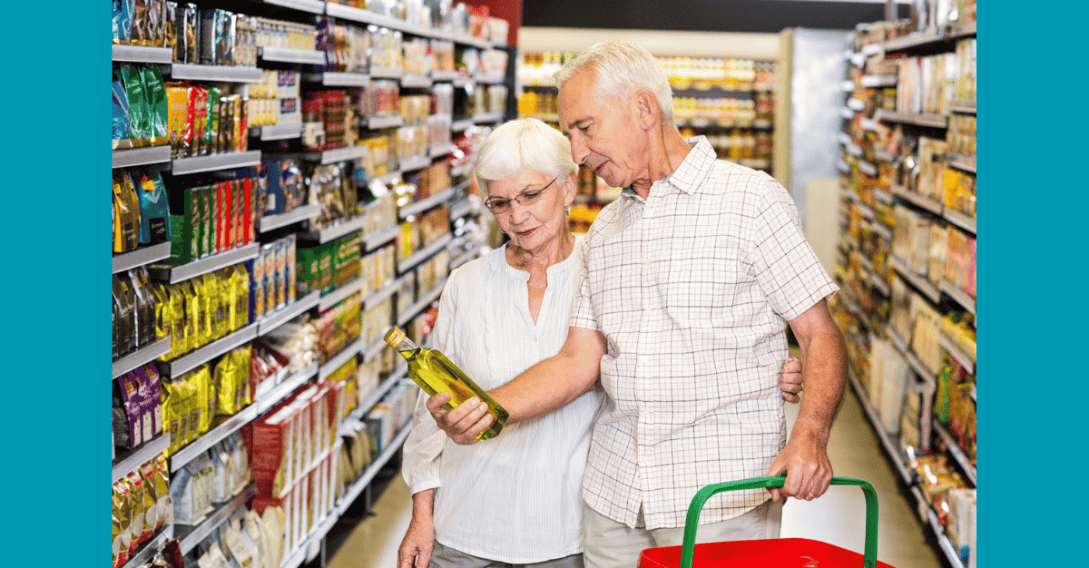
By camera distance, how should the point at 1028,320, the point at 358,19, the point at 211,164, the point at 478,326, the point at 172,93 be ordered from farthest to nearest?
the point at 358,19, the point at 211,164, the point at 172,93, the point at 478,326, the point at 1028,320

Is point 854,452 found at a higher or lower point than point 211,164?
lower

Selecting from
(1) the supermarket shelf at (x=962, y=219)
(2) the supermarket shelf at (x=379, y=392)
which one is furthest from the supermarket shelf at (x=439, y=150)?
(1) the supermarket shelf at (x=962, y=219)

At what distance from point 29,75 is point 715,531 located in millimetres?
1383

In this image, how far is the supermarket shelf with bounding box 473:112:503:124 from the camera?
790 centimetres

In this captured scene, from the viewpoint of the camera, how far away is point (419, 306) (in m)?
6.11

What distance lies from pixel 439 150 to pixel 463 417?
4.75m

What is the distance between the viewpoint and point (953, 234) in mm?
4602

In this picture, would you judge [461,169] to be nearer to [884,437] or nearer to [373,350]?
[373,350]

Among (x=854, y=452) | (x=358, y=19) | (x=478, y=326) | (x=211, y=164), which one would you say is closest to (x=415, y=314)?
(x=358, y=19)

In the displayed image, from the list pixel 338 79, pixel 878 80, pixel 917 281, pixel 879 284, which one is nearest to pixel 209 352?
pixel 338 79

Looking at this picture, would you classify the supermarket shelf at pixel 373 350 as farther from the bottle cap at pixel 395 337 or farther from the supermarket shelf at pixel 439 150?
the bottle cap at pixel 395 337

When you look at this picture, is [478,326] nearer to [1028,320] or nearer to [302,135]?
[1028,320]

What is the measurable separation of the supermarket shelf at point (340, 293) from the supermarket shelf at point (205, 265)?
0.76 metres

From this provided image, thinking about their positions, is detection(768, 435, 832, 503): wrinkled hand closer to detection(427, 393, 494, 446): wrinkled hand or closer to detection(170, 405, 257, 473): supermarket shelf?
detection(427, 393, 494, 446): wrinkled hand
